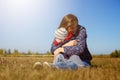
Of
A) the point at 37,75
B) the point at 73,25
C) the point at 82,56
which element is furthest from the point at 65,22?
the point at 37,75

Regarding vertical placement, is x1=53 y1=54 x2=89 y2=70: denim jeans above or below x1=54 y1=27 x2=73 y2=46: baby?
below

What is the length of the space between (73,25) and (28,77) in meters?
2.10

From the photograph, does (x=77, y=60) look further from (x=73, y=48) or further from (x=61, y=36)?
(x=61, y=36)

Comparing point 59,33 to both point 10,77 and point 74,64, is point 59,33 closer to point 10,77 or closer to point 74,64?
point 74,64

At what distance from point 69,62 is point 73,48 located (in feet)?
0.87

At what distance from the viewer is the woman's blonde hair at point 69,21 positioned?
539cm

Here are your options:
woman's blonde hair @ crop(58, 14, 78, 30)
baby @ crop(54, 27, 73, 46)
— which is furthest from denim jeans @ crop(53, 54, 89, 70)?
woman's blonde hair @ crop(58, 14, 78, 30)

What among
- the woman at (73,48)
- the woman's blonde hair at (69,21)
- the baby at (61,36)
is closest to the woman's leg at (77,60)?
the woman at (73,48)

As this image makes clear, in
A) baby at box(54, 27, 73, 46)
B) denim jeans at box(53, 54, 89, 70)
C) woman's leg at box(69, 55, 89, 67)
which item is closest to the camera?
denim jeans at box(53, 54, 89, 70)

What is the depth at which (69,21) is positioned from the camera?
5.40 metres

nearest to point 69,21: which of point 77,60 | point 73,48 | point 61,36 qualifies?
point 61,36

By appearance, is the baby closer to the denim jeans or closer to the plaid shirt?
the plaid shirt

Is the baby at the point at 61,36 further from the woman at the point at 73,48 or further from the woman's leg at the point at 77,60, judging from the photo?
the woman's leg at the point at 77,60

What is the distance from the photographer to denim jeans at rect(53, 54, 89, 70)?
481cm
